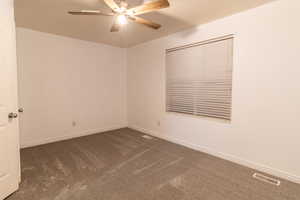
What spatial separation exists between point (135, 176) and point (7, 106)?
174 cm

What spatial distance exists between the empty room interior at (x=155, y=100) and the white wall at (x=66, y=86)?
0.07 ft

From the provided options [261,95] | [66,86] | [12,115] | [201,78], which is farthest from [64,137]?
[261,95]

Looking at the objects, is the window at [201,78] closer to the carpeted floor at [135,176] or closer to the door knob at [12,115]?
the carpeted floor at [135,176]

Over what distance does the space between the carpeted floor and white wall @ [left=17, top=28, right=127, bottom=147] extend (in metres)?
0.59

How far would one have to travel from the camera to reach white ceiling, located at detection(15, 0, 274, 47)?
2.20 metres

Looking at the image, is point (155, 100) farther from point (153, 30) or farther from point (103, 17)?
point (103, 17)

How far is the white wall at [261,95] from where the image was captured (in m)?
2.05

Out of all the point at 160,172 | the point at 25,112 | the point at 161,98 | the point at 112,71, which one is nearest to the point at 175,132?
the point at 161,98

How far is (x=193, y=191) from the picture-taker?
190 centimetres

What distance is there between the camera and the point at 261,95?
230cm

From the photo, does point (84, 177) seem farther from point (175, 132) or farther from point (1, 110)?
point (175, 132)

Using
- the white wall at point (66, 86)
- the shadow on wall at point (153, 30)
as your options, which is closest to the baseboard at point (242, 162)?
the white wall at point (66, 86)

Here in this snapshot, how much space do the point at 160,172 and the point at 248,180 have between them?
1157 mm

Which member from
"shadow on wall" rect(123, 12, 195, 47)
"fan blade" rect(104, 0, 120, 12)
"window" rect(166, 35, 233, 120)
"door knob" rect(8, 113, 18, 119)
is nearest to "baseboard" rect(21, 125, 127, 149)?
"door knob" rect(8, 113, 18, 119)
